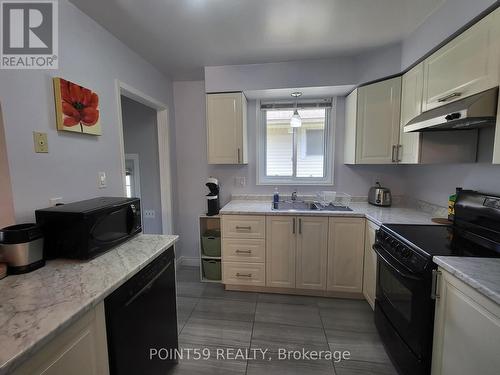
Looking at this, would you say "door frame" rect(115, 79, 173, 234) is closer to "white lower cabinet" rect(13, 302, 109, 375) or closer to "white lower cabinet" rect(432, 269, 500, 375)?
"white lower cabinet" rect(13, 302, 109, 375)

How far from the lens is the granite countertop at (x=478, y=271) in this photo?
35.2 inches

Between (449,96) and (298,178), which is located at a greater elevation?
(449,96)

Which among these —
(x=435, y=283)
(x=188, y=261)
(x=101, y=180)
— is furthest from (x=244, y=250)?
(x=435, y=283)

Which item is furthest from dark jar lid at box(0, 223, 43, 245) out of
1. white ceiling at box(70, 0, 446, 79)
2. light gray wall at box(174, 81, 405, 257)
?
light gray wall at box(174, 81, 405, 257)

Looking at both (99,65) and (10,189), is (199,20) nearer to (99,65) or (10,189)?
(99,65)

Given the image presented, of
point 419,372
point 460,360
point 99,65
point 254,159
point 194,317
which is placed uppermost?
point 99,65

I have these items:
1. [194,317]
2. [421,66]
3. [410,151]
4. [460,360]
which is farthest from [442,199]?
[194,317]

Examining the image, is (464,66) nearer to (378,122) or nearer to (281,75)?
(378,122)

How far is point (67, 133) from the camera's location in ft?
4.75

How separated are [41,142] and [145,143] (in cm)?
185

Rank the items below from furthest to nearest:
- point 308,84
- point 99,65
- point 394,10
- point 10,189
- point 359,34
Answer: point 308,84, point 359,34, point 99,65, point 394,10, point 10,189

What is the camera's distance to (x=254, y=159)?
2.93 meters

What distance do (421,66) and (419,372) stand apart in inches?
86.0

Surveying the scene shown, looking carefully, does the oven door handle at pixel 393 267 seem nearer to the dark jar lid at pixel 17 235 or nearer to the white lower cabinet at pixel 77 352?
the white lower cabinet at pixel 77 352
